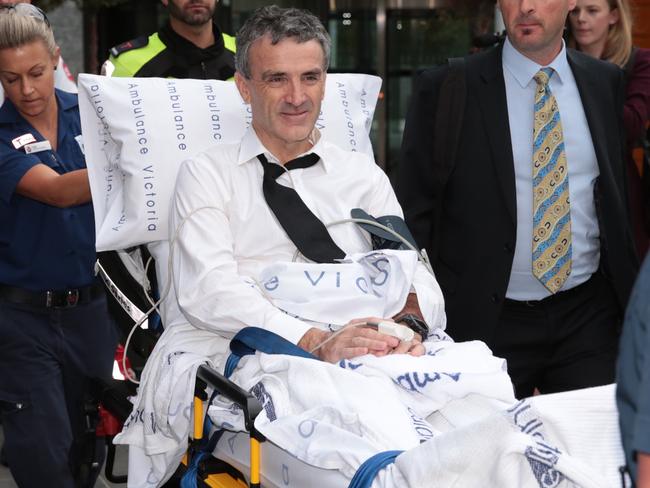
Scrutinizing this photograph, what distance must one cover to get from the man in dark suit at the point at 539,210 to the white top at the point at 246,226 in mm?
350

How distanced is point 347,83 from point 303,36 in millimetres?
684

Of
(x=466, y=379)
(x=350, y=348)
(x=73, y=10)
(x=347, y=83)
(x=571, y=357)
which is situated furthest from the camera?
(x=73, y=10)

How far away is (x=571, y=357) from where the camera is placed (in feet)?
14.2

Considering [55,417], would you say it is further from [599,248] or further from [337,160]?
[599,248]

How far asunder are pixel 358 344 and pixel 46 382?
1827 mm

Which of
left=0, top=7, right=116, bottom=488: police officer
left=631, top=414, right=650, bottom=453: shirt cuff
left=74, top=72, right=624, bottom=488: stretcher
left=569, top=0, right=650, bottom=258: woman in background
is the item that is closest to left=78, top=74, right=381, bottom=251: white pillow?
left=74, top=72, right=624, bottom=488: stretcher

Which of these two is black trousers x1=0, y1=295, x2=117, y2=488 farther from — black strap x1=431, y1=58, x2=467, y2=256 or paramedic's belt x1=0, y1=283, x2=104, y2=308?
black strap x1=431, y1=58, x2=467, y2=256

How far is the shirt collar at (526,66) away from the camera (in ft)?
14.3

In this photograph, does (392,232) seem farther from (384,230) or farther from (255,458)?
(255,458)

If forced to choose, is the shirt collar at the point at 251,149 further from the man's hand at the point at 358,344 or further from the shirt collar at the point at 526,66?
the shirt collar at the point at 526,66

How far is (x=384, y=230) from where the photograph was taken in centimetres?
394

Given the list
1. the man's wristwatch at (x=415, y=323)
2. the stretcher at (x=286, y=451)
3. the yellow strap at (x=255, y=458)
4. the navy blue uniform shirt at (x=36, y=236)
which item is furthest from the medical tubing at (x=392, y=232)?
the navy blue uniform shirt at (x=36, y=236)

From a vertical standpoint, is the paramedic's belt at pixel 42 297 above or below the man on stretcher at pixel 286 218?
below

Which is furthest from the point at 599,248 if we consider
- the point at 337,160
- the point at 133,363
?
the point at 133,363
